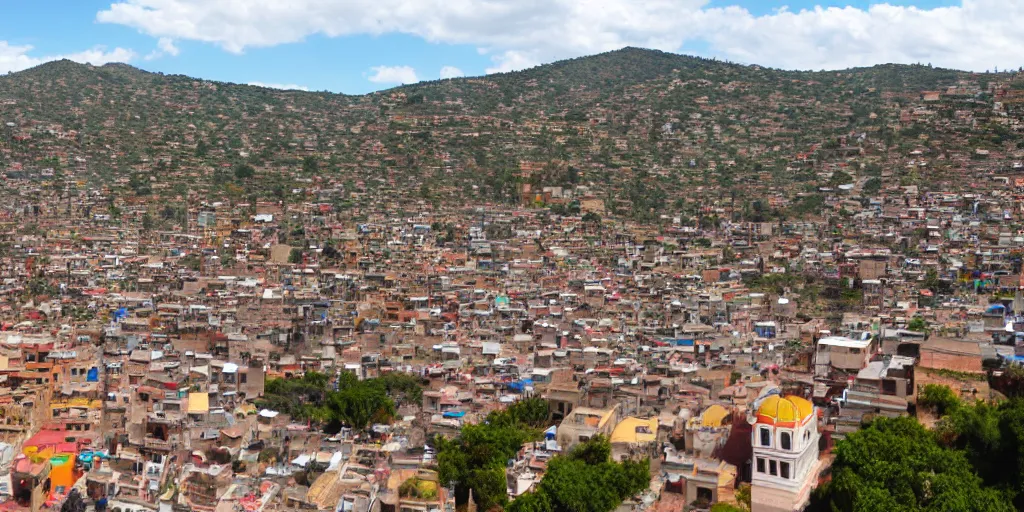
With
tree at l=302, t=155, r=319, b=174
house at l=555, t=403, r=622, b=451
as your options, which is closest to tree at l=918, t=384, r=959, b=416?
house at l=555, t=403, r=622, b=451

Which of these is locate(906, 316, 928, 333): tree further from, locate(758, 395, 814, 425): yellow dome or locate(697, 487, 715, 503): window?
locate(697, 487, 715, 503): window

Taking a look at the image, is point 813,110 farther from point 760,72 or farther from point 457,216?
point 457,216

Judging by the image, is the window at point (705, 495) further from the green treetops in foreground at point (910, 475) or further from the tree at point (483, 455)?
the tree at point (483, 455)

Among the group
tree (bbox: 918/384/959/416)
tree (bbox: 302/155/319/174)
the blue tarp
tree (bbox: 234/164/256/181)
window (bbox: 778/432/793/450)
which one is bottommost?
the blue tarp

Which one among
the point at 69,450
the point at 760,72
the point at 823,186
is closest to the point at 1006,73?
the point at 760,72

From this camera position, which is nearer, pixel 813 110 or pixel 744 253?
pixel 744 253

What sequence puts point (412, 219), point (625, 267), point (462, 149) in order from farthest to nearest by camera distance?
1. point (462, 149)
2. point (412, 219)
3. point (625, 267)
